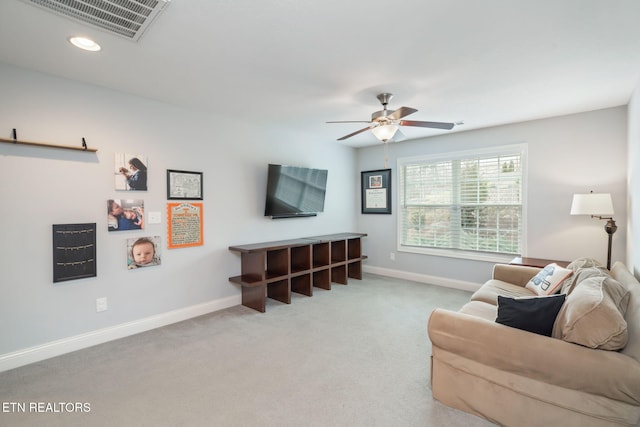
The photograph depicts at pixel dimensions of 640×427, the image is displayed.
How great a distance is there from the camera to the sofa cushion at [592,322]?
1458 mm

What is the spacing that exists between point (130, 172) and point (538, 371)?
3604mm

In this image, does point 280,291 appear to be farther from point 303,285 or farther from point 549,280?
point 549,280

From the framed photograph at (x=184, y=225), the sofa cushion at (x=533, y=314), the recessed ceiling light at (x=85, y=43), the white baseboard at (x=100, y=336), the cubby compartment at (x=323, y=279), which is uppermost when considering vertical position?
the recessed ceiling light at (x=85, y=43)

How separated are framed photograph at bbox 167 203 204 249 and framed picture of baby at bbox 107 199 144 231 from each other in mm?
290

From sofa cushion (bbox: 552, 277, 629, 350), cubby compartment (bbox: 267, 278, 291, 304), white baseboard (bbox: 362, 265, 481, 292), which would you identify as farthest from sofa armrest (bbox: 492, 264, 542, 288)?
cubby compartment (bbox: 267, 278, 291, 304)

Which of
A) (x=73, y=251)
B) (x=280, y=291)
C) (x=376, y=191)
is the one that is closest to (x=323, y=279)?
(x=280, y=291)

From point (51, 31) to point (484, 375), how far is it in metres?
3.43

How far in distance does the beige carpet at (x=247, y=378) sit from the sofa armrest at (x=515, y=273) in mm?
932

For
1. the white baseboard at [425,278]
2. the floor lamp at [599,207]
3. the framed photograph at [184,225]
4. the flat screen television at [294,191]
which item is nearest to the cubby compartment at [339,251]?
the flat screen television at [294,191]

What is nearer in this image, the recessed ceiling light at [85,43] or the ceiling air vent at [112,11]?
the ceiling air vent at [112,11]

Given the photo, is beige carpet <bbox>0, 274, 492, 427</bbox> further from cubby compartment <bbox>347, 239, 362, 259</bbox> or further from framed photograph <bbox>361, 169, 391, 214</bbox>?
framed photograph <bbox>361, 169, 391, 214</bbox>

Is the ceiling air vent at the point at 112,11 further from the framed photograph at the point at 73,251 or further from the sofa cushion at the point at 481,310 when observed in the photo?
the sofa cushion at the point at 481,310

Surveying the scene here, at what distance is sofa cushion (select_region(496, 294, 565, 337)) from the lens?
1.71m

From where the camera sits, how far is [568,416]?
5.06 ft
